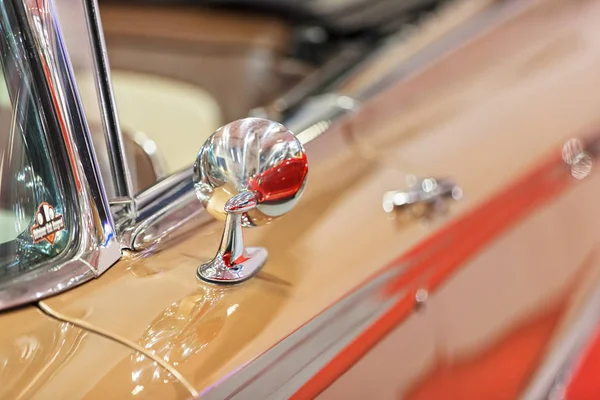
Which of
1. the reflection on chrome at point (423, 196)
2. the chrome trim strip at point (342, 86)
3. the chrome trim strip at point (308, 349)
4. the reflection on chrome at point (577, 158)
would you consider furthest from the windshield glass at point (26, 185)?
the reflection on chrome at point (577, 158)

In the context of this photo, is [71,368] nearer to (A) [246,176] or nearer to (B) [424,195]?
(A) [246,176]

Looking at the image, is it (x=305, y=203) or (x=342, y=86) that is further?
(x=342, y=86)

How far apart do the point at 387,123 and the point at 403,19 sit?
0.43 m

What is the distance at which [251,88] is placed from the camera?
1.72 m

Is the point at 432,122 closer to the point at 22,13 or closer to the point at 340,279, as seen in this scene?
the point at 340,279

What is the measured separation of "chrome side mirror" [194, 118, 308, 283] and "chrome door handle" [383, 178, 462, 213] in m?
0.30

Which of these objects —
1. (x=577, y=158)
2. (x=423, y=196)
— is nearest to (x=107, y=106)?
(x=423, y=196)

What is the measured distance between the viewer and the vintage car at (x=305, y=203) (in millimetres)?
790

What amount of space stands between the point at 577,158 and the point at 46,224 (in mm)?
1032

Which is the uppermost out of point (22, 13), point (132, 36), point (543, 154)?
point (22, 13)

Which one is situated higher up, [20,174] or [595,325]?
[20,174]

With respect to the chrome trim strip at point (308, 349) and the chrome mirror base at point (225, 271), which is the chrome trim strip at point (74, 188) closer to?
the chrome mirror base at point (225, 271)

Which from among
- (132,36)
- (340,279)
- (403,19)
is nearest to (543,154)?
(403,19)

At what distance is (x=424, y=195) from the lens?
3.73 ft
